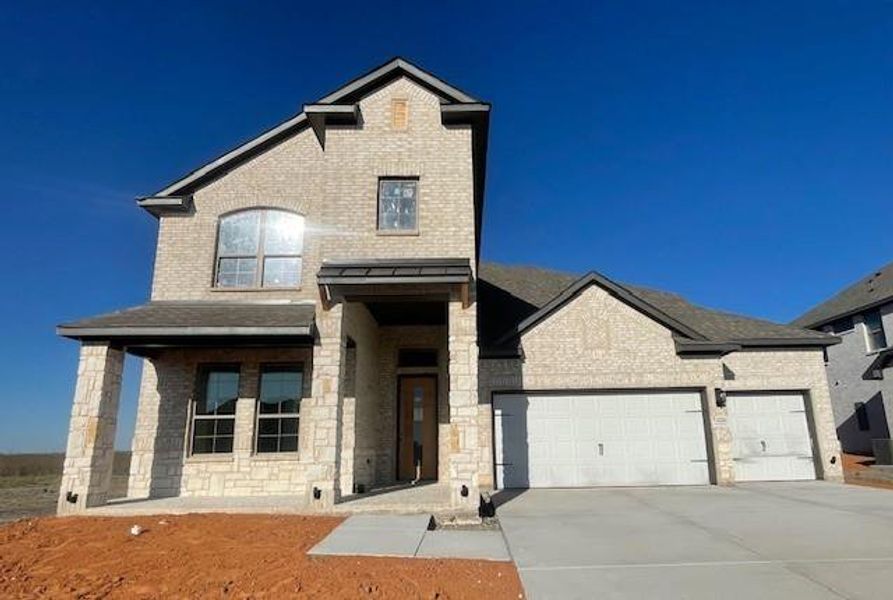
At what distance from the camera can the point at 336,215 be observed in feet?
34.8

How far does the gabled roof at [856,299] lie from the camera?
21203 mm

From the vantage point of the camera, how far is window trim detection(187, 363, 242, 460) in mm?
11445

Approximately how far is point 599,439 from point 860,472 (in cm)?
960

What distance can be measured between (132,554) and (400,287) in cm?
585

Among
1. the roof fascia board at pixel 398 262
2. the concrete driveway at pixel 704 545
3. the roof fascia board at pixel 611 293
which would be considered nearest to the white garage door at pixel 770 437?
the concrete driveway at pixel 704 545

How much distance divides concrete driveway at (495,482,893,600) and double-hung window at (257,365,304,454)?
5.12 m

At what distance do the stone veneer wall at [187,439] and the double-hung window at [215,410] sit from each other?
0.16m

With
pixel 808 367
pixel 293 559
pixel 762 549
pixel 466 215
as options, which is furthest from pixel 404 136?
pixel 808 367

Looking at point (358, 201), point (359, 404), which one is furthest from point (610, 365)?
point (358, 201)

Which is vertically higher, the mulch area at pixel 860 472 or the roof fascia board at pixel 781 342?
the roof fascia board at pixel 781 342

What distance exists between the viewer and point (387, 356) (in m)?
13.7

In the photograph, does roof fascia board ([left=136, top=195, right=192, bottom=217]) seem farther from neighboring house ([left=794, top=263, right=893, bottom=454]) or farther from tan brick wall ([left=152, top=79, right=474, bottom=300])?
neighboring house ([left=794, top=263, right=893, bottom=454])

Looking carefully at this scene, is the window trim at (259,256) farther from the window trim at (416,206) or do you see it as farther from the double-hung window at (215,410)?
the window trim at (416,206)

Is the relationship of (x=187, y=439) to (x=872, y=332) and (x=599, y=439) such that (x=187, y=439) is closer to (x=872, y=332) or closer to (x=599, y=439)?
(x=599, y=439)
